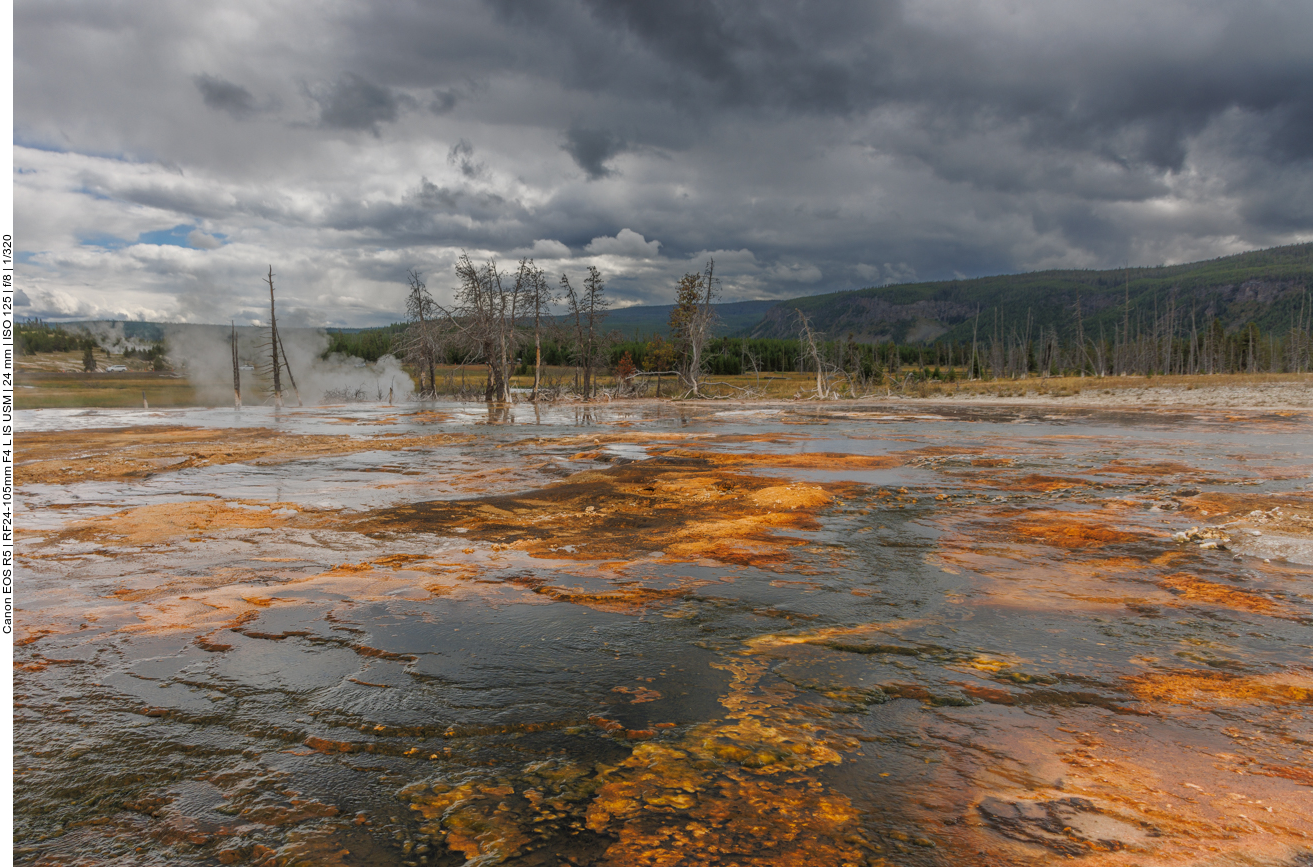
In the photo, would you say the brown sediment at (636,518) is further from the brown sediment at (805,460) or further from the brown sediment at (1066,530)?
the brown sediment at (1066,530)

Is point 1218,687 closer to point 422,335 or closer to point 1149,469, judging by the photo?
point 1149,469

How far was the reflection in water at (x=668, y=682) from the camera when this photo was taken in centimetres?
270

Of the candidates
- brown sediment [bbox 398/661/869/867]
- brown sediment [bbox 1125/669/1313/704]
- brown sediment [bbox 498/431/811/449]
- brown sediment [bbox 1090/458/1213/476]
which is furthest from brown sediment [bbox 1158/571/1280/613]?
brown sediment [bbox 498/431/811/449]

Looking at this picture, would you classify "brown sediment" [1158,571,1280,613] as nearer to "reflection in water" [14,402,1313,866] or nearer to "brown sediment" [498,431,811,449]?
"reflection in water" [14,402,1313,866]

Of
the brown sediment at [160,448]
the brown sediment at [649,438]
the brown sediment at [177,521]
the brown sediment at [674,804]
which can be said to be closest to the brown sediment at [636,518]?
the brown sediment at [177,521]

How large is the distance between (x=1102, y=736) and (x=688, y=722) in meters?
2.19

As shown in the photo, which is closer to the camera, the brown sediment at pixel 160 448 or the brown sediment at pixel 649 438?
the brown sediment at pixel 160 448

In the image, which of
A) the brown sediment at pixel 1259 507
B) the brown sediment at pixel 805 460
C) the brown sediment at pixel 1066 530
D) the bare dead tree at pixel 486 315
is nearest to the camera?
the brown sediment at pixel 1066 530

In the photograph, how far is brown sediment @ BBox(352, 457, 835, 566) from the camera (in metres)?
7.58

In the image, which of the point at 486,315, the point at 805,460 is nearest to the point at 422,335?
the point at 486,315

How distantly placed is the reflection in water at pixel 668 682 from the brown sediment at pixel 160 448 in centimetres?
456

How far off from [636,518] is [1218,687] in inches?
257

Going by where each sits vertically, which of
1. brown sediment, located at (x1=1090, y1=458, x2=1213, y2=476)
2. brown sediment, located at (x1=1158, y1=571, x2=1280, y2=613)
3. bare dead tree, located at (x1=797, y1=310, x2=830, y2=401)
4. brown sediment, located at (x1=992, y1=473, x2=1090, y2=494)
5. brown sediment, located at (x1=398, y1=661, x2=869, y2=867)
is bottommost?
brown sediment, located at (x1=398, y1=661, x2=869, y2=867)

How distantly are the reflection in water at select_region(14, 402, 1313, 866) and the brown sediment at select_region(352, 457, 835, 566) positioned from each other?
0.10 metres
